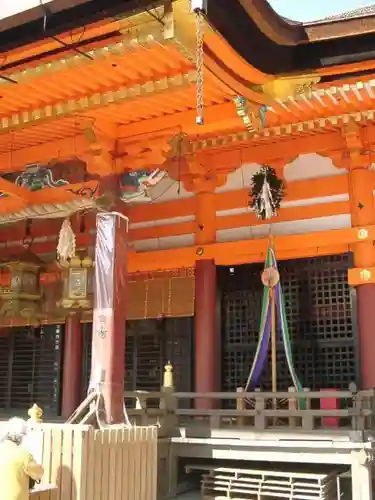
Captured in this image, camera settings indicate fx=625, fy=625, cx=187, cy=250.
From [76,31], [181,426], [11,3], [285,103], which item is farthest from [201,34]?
[181,426]

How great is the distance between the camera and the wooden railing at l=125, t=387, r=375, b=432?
7.36m

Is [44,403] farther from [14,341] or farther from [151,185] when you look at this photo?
[151,185]

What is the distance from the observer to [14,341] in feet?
40.1

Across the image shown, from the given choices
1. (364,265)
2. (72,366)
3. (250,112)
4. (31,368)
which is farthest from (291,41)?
(31,368)

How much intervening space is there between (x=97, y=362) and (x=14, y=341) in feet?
18.2

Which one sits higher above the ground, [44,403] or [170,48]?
[170,48]

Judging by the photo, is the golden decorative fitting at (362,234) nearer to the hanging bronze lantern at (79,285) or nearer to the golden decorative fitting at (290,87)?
the golden decorative fitting at (290,87)

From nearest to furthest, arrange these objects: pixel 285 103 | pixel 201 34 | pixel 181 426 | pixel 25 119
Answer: pixel 201 34, pixel 25 119, pixel 285 103, pixel 181 426

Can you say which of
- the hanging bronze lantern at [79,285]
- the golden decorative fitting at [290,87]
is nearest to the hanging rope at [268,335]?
the hanging bronze lantern at [79,285]

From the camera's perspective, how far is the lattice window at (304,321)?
9.14 meters

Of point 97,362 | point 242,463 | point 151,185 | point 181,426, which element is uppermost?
point 151,185

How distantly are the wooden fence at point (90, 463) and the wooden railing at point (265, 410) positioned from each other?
1305 millimetres

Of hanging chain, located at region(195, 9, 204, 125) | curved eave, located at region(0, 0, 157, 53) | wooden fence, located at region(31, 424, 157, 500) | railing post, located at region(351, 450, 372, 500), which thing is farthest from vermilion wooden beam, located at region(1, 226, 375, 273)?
curved eave, located at region(0, 0, 157, 53)

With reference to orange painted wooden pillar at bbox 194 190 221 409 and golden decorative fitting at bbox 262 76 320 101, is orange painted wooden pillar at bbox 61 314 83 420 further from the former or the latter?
golden decorative fitting at bbox 262 76 320 101
